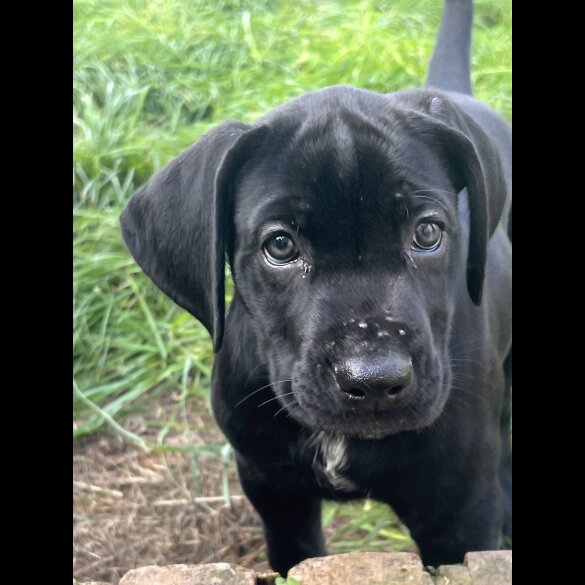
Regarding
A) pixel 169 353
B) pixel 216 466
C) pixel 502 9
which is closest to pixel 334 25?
pixel 502 9

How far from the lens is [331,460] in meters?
2.69

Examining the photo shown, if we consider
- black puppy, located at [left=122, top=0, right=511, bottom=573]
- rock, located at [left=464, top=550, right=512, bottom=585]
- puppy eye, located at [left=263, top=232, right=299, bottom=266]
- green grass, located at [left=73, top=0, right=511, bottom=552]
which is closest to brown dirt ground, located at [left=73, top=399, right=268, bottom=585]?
green grass, located at [left=73, top=0, right=511, bottom=552]

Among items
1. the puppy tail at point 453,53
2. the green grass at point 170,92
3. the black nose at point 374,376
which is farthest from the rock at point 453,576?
the puppy tail at point 453,53

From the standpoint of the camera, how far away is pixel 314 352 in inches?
89.0

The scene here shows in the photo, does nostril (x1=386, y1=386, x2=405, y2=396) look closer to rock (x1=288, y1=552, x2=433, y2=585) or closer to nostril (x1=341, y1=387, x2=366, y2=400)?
nostril (x1=341, y1=387, x2=366, y2=400)

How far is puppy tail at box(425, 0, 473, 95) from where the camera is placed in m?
4.07

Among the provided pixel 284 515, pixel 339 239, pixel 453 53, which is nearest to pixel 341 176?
pixel 339 239

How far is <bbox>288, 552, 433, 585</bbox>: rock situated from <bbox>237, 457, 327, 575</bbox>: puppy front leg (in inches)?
22.3

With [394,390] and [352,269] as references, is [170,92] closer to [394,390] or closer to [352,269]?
[352,269]

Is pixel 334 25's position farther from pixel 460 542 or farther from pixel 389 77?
pixel 460 542

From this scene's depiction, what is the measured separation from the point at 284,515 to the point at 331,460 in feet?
1.27
